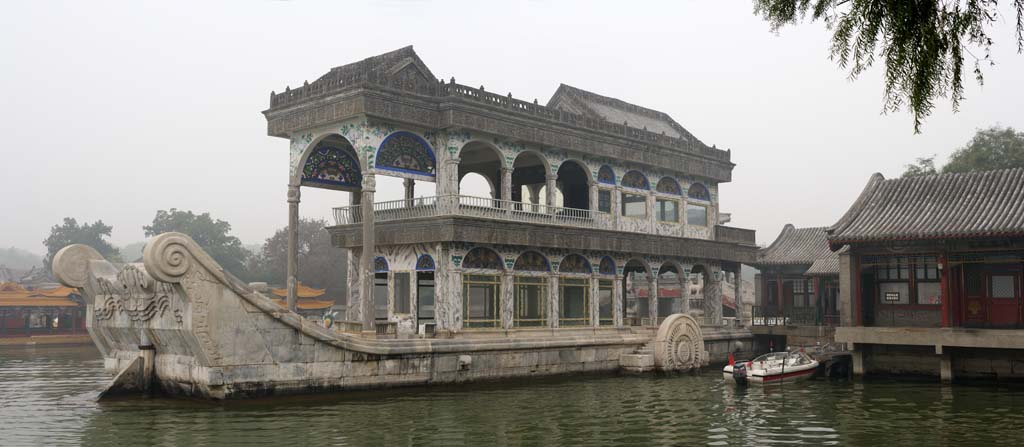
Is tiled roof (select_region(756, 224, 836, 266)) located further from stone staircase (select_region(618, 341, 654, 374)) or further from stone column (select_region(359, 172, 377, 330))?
stone column (select_region(359, 172, 377, 330))

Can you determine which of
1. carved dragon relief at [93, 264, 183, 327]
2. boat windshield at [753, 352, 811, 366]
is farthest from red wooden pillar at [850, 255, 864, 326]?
carved dragon relief at [93, 264, 183, 327]

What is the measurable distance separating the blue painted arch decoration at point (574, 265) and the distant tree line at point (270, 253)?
107ft

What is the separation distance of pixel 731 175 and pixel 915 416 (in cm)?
1684

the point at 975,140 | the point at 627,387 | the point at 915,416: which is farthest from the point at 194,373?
the point at 975,140

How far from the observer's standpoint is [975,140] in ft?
145

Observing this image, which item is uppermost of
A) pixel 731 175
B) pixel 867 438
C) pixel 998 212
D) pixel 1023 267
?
pixel 731 175

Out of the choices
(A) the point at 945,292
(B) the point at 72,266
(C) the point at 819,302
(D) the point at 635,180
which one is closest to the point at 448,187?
(D) the point at 635,180

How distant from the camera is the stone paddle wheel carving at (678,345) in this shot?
26.0 meters

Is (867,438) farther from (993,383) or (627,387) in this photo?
(993,383)

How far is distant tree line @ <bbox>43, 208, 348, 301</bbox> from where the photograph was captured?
60.3m

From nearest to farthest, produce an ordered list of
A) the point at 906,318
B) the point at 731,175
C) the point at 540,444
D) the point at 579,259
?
the point at 540,444
the point at 906,318
the point at 579,259
the point at 731,175

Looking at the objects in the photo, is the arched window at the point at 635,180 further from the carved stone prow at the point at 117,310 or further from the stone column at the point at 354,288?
the carved stone prow at the point at 117,310

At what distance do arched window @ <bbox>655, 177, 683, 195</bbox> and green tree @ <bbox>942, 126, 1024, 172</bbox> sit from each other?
19604 mm

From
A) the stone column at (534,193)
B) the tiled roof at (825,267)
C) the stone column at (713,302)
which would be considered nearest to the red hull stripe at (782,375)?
the stone column at (713,302)
